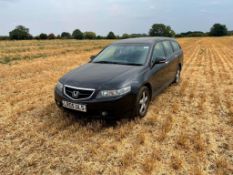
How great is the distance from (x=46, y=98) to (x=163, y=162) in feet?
12.7

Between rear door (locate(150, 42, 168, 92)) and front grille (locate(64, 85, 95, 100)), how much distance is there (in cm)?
146

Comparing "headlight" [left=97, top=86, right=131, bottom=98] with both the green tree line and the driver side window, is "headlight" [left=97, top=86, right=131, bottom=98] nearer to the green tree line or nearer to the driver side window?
the driver side window

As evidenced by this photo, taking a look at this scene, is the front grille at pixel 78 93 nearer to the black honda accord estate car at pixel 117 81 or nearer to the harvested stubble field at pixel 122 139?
the black honda accord estate car at pixel 117 81

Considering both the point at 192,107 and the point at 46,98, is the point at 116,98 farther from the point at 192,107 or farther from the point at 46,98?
the point at 46,98

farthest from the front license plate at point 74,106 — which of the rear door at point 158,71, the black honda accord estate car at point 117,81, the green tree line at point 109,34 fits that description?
the green tree line at point 109,34

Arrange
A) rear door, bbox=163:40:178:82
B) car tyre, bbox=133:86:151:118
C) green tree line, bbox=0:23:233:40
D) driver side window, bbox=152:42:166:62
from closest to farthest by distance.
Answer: car tyre, bbox=133:86:151:118 < driver side window, bbox=152:42:166:62 < rear door, bbox=163:40:178:82 < green tree line, bbox=0:23:233:40

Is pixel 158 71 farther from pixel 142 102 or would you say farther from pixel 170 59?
pixel 170 59

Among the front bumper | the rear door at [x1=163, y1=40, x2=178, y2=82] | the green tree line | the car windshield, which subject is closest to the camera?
the front bumper

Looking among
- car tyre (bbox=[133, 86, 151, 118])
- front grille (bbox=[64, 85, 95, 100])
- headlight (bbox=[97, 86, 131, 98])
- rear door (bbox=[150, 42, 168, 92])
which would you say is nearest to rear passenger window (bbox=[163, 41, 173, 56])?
rear door (bbox=[150, 42, 168, 92])

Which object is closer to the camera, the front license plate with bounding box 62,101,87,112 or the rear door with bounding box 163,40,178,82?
the front license plate with bounding box 62,101,87,112

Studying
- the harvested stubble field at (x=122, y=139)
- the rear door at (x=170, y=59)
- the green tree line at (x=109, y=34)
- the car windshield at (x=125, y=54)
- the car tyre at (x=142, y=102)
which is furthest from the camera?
the green tree line at (x=109, y=34)

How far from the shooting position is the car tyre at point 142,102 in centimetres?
433

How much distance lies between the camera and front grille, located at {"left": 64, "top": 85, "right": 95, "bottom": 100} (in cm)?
398

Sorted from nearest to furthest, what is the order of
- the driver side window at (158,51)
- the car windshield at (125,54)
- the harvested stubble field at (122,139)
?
the harvested stubble field at (122,139), the car windshield at (125,54), the driver side window at (158,51)
